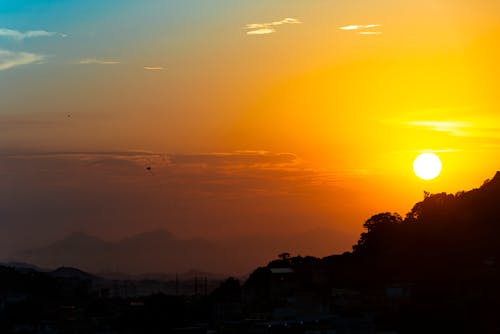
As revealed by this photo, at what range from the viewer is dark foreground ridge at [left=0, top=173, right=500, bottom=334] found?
4406 cm

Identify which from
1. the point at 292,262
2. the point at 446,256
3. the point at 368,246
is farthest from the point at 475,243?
the point at 292,262

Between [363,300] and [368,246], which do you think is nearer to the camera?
[363,300]

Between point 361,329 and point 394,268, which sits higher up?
point 394,268

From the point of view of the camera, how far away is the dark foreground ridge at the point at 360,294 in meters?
44.1

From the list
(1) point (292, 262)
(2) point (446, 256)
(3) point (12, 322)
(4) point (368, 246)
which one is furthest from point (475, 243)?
(3) point (12, 322)

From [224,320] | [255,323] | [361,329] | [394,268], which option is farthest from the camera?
[394,268]

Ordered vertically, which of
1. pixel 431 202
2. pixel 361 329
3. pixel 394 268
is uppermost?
pixel 431 202

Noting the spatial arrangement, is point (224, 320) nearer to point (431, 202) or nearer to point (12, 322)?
point (12, 322)

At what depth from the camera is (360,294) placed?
51094mm

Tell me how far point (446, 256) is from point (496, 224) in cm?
559

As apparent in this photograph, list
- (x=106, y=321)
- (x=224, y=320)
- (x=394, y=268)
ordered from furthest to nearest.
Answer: (x=394, y=268), (x=106, y=321), (x=224, y=320)

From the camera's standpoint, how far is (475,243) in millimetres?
56562

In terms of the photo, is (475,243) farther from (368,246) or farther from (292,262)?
(292,262)

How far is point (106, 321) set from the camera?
171 ft
